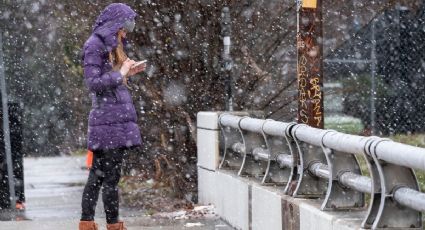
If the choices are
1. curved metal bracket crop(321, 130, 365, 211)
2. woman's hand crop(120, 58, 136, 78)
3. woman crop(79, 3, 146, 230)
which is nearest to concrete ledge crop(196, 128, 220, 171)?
woman crop(79, 3, 146, 230)

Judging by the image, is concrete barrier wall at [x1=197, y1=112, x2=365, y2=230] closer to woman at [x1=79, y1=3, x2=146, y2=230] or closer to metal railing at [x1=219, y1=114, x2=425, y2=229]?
metal railing at [x1=219, y1=114, x2=425, y2=229]

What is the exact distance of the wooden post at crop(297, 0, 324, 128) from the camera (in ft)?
22.1

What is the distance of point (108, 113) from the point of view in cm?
708

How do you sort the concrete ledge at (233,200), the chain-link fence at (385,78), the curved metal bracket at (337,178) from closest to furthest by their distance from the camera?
the curved metal bracket at (337,178)
the concrete ledge at (233,200)
the chain-link fence at (385,78)

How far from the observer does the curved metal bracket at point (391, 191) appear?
15.6 feet

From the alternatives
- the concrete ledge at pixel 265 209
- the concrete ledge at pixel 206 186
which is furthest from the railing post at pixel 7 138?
the concrete ledge at pixel 265 209

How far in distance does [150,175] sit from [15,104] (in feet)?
8.60

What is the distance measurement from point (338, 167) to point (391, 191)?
924 millimetres

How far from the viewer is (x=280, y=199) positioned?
21.2 feet

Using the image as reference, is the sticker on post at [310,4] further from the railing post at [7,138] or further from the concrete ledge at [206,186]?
the railing post at [7,138]

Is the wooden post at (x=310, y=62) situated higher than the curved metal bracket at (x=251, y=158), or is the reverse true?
the wooden post at (x=310, y=62)

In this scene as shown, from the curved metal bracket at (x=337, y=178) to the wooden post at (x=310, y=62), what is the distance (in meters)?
1.16

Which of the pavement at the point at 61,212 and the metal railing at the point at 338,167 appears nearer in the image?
the metal railing at the point at 338,167

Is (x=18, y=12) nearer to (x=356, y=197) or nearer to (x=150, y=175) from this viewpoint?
(x=150, y=175)
